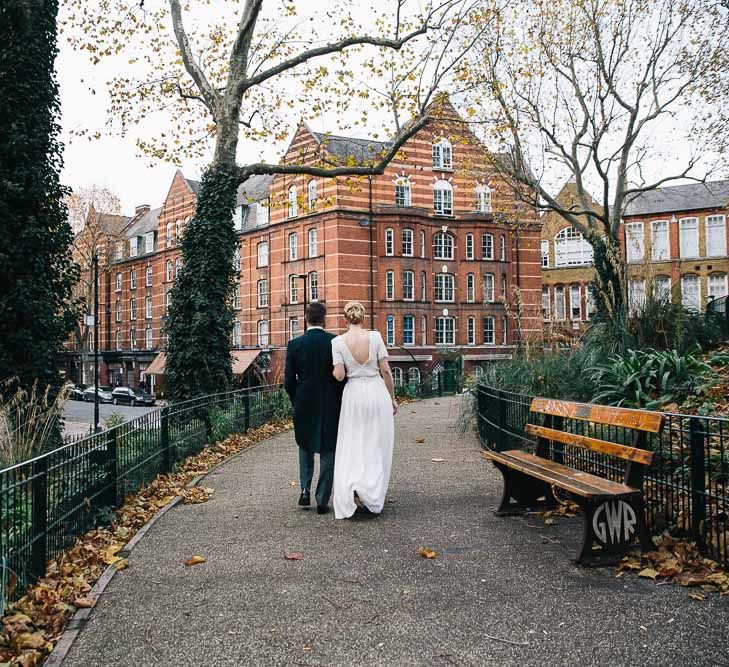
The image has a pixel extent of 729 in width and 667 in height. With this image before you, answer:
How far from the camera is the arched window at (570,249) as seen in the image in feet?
181

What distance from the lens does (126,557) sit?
5684 mm

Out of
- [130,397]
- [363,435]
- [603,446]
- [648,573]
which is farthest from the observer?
[130,397]

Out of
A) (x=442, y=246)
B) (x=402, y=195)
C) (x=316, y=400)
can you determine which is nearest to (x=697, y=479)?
(x=316, y=400)

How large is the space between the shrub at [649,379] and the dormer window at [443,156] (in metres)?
36.5

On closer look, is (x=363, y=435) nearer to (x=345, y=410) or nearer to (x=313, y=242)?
(x=345, y=410)

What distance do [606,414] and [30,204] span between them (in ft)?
36.1

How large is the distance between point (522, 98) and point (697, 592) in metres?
19.4

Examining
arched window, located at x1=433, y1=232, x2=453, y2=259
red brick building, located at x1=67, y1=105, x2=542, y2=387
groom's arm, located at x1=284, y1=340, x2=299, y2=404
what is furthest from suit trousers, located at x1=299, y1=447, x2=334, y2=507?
arched window, located at x1=433, y1=232, x2=453, y2=259

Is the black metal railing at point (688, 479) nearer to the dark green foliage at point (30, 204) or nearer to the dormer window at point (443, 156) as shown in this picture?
the dark green foliage at point (30, 204)

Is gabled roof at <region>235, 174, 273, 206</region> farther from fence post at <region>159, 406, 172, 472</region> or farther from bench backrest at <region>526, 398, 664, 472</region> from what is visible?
bench backrest at <region>526, 398, 664, 472</region>

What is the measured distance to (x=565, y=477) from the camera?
5.50m

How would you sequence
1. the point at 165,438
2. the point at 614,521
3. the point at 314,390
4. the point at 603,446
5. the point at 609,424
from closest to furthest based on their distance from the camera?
the point at 614,521, the point at 603,446, the point at 609,424, the point at 314,390, the point at 165,438

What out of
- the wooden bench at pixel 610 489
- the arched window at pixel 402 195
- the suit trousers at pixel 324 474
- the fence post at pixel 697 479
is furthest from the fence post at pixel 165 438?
the arched window at pixel 402 195

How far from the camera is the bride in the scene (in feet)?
21.9
